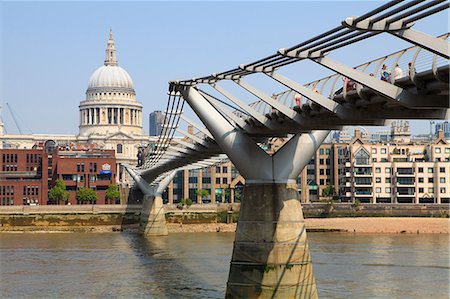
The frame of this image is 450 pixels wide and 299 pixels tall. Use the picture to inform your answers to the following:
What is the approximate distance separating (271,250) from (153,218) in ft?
216

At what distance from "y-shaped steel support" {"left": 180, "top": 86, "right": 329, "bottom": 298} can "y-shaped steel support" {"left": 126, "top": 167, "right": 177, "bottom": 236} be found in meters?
61.5

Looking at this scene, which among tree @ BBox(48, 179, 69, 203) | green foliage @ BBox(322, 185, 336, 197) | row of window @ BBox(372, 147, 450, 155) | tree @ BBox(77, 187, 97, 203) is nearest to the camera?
row of window @ BBox(372, 147, 450, 155)

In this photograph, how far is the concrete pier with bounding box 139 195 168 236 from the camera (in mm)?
95375

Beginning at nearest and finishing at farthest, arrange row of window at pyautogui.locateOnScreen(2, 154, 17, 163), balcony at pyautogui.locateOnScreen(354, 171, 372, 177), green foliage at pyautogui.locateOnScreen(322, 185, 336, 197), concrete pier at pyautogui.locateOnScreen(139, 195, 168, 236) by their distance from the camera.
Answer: concrete pier at pyautogui.locateOnScreen(139, 195, 168, 236) < balcony at pyautogui.locateOnScreen(354, 171, 372, 177) < green foliage at pyautogui.locateOnScreen(322, 185, 336, 197) < row of window at pyautogui.locateOnScreen(2, 154, 17, 163)

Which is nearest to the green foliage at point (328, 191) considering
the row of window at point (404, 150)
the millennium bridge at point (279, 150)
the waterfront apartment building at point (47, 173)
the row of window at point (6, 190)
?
the row of window at point (404, 150)

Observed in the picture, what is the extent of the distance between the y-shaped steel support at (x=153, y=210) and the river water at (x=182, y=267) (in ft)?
33.3

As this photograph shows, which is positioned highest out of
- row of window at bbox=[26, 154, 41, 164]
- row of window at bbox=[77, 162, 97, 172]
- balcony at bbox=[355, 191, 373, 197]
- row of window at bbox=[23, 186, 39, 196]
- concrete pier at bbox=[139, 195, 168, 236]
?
row of window at bbox=[26, 154, 41, 164]

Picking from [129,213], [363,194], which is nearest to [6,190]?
[129,213]

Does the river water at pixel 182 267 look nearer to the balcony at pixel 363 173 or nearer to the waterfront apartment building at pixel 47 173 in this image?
the balcony at pixel 363 173

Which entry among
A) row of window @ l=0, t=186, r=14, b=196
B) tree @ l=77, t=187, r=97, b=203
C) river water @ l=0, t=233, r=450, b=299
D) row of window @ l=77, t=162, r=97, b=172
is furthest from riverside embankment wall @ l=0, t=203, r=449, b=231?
row of window @ l=77, t=162, r=97, b=172

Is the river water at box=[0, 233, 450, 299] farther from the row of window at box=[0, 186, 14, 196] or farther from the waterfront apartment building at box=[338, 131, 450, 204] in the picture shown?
the row of window at box=[0, 186, 14, 196]

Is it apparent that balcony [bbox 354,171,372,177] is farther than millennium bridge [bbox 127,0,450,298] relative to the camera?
Yes

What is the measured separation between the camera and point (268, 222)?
1252 inches

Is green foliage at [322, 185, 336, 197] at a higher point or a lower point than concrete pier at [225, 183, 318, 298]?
higher
